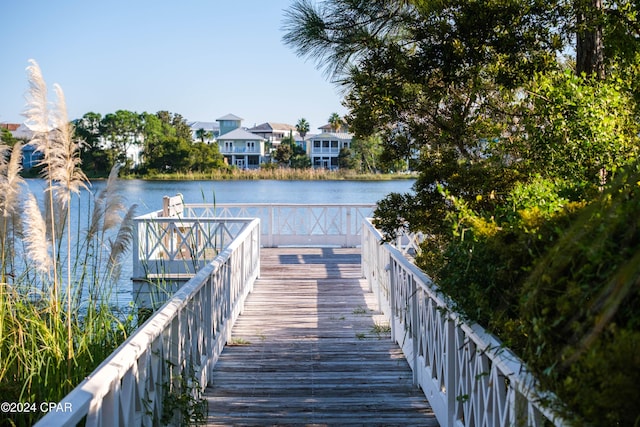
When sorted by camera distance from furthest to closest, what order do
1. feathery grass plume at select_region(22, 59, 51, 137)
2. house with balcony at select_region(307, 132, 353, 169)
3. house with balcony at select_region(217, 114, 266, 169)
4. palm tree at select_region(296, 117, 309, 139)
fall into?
1. palm tree at select_region(296, 117, 309, 139)
2. house with balcony at select_region(217, 114, 266, 169)
3. house with balcony at select_region(307, 132, 353, 169)
4. feathery grass plume at select_region(22, 59, 51, 137)

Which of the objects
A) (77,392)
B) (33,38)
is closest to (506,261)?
(77,392)

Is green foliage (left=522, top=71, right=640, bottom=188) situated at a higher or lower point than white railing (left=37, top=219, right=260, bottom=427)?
higher

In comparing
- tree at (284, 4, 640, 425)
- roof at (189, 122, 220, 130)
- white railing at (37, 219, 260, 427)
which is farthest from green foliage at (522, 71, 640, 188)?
roof at (189, 122, 220, 130)

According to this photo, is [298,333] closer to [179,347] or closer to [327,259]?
[179,347]

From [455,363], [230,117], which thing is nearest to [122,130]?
[230,117]

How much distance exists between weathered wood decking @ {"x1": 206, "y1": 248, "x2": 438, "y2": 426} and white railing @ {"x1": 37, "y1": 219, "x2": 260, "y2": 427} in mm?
253

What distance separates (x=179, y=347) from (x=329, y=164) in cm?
6357

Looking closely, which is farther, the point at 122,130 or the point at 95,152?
the point at 122,130

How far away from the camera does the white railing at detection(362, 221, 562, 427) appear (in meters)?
2.09

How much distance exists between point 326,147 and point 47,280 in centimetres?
6242

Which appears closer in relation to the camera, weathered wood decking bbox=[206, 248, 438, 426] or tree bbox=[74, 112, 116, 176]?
weathered wood decking bbox=[206, 248, 438, 426]

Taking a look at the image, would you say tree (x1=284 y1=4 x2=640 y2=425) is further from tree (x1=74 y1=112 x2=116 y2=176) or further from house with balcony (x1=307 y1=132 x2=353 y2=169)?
house with balcony (x1=307 y1=132 x2=353 y2=169)

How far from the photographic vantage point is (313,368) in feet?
16.2

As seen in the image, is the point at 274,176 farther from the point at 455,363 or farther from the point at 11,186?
the point at 455,363
